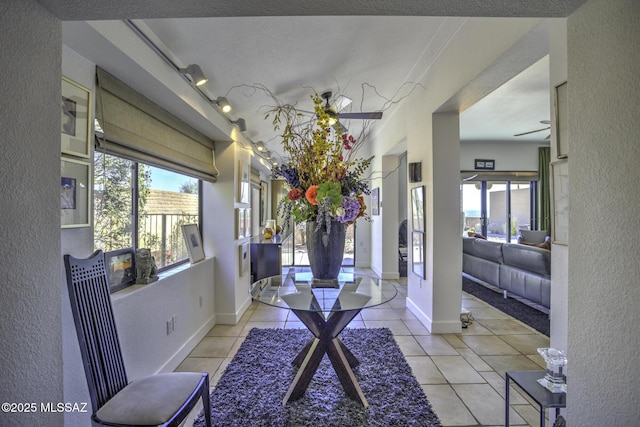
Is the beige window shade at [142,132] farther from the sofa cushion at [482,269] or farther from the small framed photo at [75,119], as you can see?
the sofa cushion at [482,269]

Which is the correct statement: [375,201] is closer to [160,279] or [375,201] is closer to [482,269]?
[482,269]

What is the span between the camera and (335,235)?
2057 mm

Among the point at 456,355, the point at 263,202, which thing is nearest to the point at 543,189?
the point at 456,355

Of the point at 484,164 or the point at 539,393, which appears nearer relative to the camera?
the point at 539,393

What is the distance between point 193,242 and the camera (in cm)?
305

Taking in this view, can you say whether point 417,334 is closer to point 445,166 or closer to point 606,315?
point 445,166

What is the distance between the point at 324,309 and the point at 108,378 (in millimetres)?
1138

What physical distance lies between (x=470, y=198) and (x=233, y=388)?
7.20m

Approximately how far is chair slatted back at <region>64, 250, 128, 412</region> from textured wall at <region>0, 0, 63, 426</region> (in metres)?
0.38

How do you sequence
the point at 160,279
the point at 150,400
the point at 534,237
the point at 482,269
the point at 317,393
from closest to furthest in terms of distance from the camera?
the point at 150,400 → the point at 317,393 → the point at 160,279 → the point at 482,269 → the point at 534,237

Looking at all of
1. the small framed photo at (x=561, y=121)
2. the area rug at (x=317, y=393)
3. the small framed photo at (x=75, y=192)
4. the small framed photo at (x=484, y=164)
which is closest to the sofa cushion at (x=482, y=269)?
the area rug at (x=317, y=393)

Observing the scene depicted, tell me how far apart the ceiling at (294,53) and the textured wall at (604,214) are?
148cm

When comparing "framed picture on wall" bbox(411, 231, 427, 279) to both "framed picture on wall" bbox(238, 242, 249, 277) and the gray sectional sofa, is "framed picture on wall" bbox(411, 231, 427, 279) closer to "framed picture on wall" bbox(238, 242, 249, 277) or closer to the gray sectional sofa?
the gray sectional sofa

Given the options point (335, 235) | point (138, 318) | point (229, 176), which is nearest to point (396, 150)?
point (229, 176)
